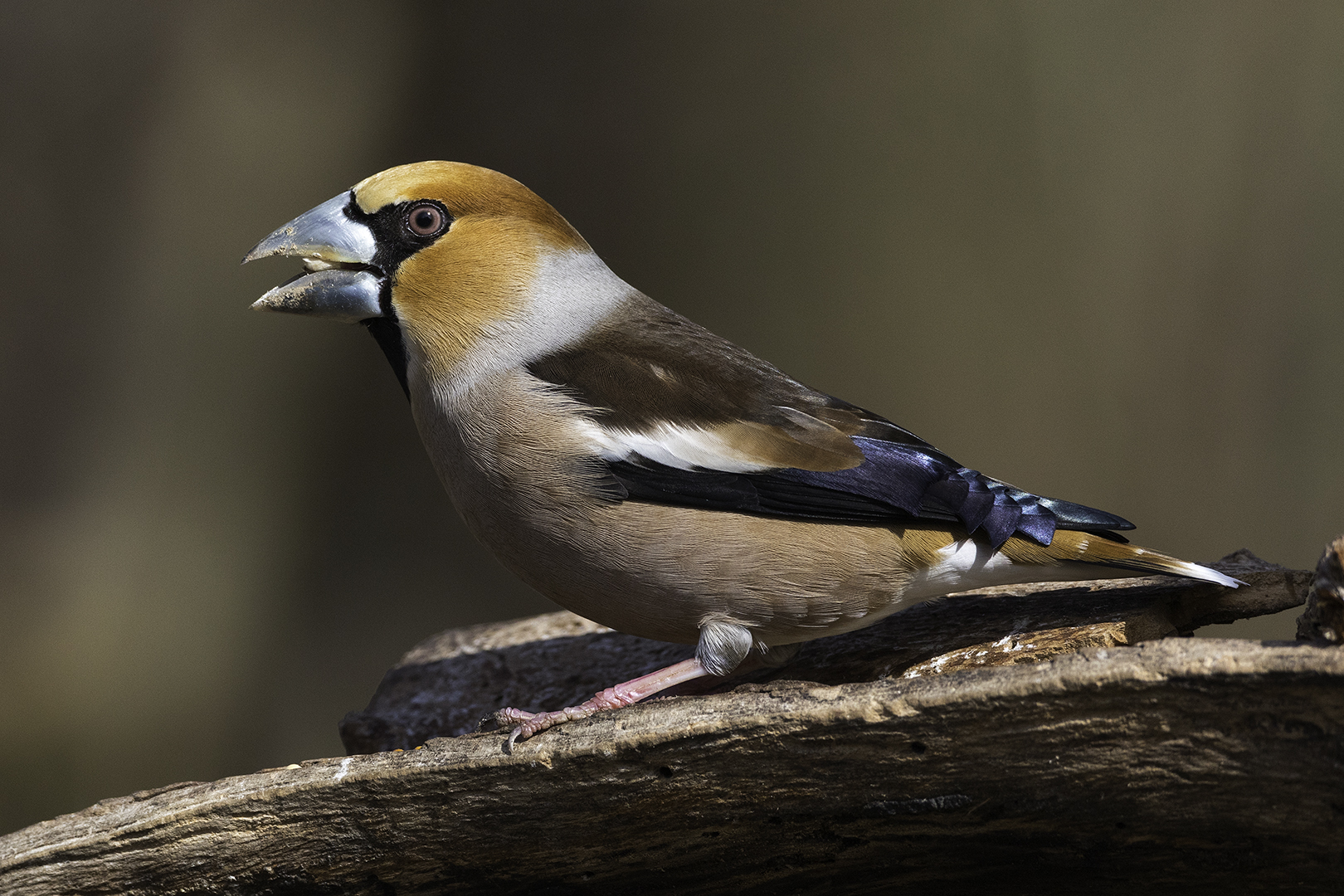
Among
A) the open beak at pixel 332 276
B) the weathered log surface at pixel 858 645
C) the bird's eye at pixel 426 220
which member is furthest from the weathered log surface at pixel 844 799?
the bird's eye at pixel 426 220

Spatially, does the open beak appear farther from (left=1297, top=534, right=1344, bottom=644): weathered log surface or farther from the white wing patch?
(left=1297, top=534, right=1344, bottom=644): weathered log surface

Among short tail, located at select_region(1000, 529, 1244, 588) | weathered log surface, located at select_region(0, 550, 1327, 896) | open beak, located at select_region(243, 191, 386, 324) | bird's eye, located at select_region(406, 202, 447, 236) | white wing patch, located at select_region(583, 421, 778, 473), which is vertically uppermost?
bird's eye, located at select_region(406, 202, 447, 236)

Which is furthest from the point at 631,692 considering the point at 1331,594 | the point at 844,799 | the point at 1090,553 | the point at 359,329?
the point at 359,329

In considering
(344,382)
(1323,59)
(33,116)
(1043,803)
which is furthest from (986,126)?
(33,116)

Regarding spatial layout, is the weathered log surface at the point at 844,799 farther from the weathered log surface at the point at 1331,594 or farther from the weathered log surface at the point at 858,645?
the weathered log surface at the point at 1331,594

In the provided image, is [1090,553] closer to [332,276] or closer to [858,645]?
[858,645]

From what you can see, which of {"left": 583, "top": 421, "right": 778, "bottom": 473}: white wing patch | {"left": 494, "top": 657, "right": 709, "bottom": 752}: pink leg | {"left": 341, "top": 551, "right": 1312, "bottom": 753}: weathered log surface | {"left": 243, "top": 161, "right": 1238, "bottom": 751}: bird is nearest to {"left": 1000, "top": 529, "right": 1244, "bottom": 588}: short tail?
{"left": 243, "top": 161, "right": 1238, "bottom": 751}: bird

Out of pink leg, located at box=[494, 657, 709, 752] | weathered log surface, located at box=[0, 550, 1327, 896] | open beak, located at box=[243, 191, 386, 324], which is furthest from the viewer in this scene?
open beak, located at box=[243, 191, 386, 324]

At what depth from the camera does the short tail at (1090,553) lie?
2.14m

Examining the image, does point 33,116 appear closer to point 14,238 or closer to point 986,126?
point 14,238

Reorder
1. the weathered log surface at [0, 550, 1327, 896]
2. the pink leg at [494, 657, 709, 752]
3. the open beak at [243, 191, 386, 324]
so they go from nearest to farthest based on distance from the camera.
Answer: the weathered log surface at [0, 550, 1327, 896], the pink leg at [494, 657, 709, 752], the open beak at [243, 191, 386, 324]

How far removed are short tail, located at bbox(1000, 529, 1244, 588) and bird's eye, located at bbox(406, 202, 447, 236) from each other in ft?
4.59

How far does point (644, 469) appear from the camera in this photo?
2174 millimetres

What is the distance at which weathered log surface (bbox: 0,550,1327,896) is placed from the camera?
1482 millimetres
